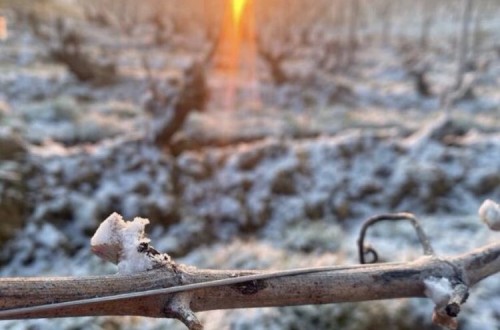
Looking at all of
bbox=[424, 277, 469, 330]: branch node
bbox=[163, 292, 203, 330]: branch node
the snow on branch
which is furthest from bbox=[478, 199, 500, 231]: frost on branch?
bbox=[163, 292, 203, 330]: branch node

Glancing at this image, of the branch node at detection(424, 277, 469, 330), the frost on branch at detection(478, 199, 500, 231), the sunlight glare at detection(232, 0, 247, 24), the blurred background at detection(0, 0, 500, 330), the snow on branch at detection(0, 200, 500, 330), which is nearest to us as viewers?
the snow on branch at detection(0, 200, 500, 330)

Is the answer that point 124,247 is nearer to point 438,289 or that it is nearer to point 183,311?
point 183,311

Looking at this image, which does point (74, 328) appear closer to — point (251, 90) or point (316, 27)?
point (251, 90)

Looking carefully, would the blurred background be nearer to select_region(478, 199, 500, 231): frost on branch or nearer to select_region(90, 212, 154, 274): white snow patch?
select_region(478, 199, 500, 231): frost on branch

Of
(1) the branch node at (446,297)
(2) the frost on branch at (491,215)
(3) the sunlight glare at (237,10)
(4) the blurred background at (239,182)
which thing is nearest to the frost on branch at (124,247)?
(1) the branch node at (446,297)

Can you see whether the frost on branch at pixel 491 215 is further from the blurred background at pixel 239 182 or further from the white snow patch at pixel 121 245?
the blurred background at pixel 239 182

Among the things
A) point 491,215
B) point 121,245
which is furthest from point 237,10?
point 121,245
